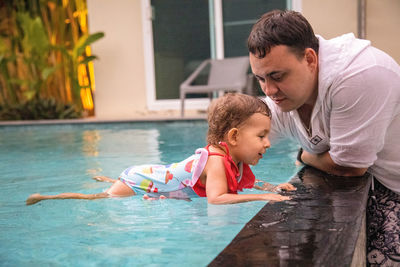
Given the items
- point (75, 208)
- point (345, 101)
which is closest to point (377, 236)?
point (345, 101)

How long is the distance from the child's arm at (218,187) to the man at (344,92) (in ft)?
1.58

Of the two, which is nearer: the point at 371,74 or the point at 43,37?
the point at 371,74

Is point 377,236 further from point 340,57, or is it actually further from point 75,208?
point 75,208

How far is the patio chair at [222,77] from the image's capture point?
9242mm

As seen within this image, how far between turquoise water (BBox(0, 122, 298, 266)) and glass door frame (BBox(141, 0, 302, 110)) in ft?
17.8

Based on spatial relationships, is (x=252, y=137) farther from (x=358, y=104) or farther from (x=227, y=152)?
(x=358, y=104)

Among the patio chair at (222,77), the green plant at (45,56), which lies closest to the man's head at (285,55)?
the patio chair at (222,77)

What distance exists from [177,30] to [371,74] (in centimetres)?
894

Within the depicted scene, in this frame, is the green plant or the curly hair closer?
the curly hair

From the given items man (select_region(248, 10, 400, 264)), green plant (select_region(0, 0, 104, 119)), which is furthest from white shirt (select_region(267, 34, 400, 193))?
green plant (select_region(0, 0, 104, 119))

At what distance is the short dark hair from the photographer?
222 cm

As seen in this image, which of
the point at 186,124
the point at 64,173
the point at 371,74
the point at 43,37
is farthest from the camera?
the point at 43,37

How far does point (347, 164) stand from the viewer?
2.61m

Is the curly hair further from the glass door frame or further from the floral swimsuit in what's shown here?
the glass door frame
